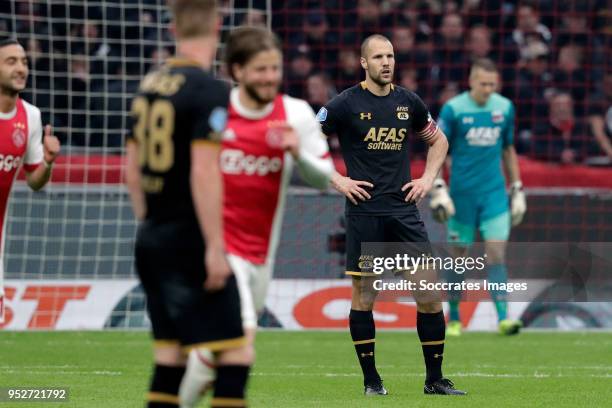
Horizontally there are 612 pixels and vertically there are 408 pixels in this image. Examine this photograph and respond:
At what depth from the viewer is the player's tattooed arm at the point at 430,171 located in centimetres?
892

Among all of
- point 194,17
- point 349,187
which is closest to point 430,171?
point 349,187

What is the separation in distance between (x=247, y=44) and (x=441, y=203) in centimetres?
696

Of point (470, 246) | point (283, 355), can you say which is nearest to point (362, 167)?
point (283, 355)

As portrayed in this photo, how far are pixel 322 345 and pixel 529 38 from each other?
6233 millimetres

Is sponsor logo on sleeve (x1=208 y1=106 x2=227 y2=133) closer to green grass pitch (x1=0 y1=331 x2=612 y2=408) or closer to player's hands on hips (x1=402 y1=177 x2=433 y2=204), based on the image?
green grass pitch (x1=0 y1=331 x2=612 y2=408)

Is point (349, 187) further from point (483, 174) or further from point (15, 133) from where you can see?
point (483, 174)

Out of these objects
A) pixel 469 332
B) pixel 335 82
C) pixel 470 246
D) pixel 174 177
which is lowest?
pixel 469 332

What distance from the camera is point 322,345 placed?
12.4 metres

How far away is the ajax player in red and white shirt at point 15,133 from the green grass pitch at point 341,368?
1.40 metres

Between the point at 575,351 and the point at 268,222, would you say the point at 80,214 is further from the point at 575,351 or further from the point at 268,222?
the point at 268,222

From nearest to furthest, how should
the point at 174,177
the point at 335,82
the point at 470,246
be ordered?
the point at 174,177, the point at 470,246, the point at 335,82

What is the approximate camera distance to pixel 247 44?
5.72 m

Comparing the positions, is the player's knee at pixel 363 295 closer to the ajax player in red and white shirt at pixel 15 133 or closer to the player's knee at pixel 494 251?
the ajax player in red and white shirt at pixel 15 133

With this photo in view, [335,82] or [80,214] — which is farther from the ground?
[335,82]
